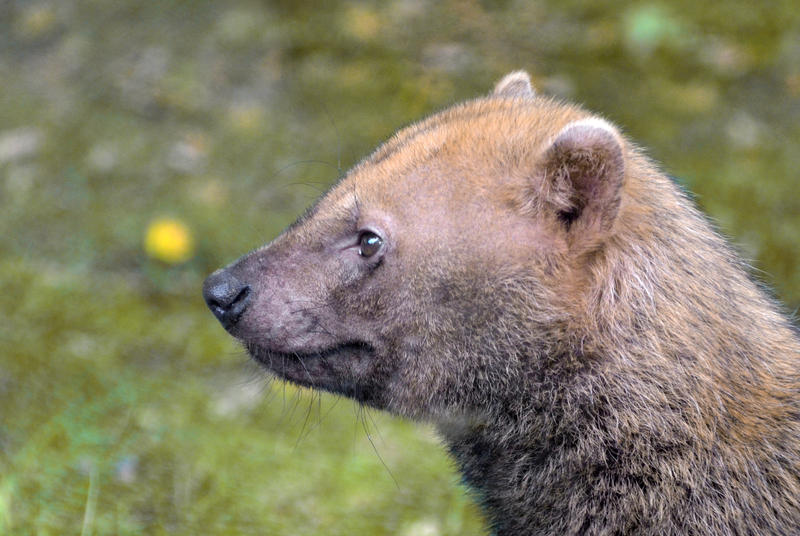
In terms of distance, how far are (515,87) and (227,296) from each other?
Answer: 4.96ft

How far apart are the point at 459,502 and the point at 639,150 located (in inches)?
73.1

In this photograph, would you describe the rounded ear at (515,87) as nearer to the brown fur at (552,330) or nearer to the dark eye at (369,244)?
the brown fur at (552,330)

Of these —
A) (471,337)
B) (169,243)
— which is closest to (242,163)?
(169,243)

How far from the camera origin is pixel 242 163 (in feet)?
22.5

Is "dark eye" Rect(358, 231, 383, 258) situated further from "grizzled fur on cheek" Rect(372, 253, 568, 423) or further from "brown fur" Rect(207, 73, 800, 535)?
"grizzled fur on cheek" Rect(372, 253, 568, 423)

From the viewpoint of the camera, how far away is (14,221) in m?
6.35

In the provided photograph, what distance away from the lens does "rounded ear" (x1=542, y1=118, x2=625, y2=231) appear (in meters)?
2.93

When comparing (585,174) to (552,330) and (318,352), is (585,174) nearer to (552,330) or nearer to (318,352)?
(552,330)

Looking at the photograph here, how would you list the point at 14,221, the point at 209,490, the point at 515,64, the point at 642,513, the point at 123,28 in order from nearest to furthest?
1. the point at 642,513
2. the point at 209,490
3. the point at 14,221
4. the point at 515,64
5. the point at 123,28

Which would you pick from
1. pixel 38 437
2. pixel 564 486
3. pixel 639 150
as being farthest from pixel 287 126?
pixel 564 486

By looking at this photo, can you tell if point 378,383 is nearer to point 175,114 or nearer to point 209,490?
point 209,490

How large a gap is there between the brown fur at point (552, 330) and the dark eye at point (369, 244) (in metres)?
0.02

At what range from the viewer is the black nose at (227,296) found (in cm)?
326

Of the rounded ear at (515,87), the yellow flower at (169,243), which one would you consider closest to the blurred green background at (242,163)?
the yellow flower at (169,243)
